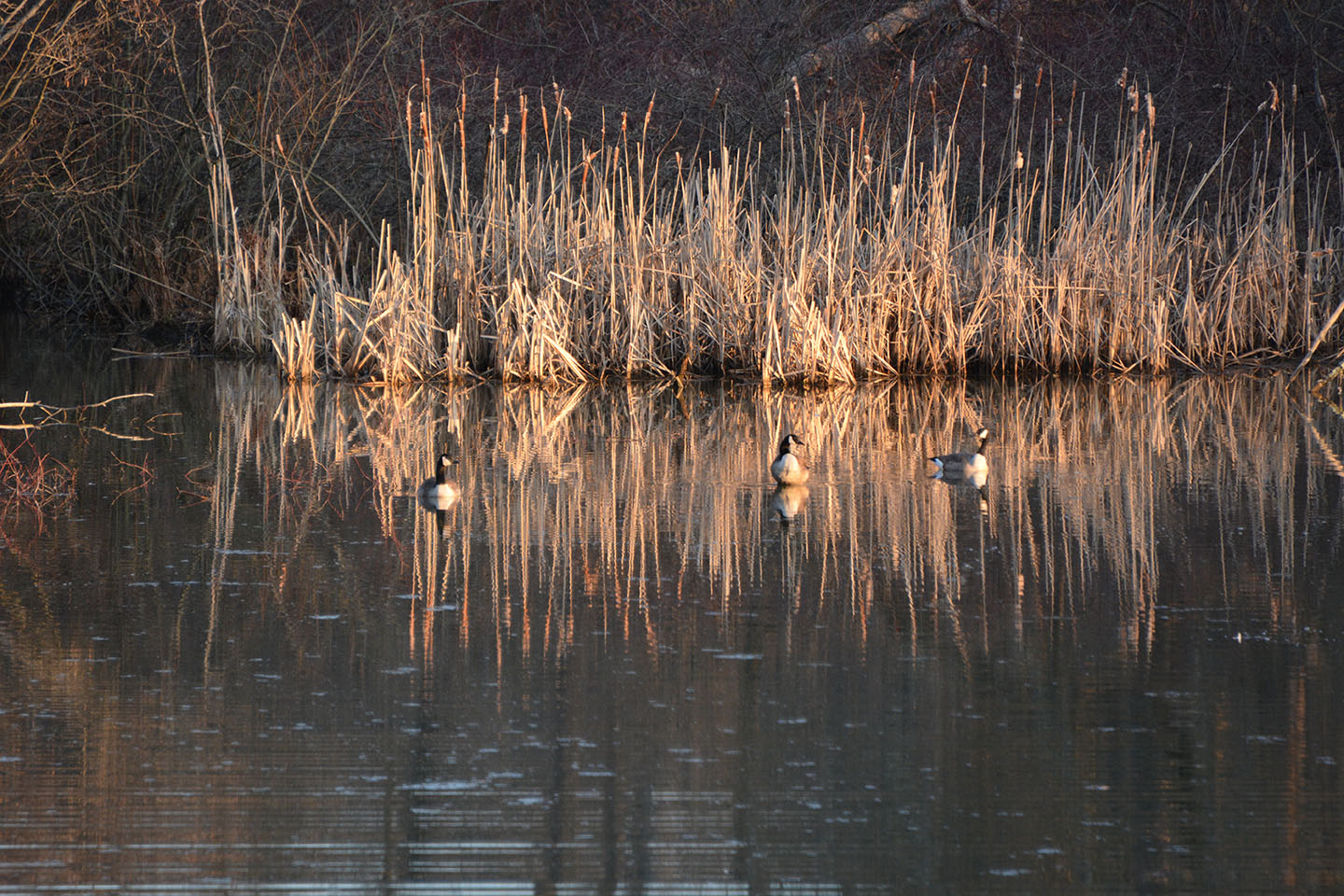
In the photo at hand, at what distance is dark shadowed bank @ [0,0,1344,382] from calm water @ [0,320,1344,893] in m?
3.19

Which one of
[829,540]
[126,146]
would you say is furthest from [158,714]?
[126,146]

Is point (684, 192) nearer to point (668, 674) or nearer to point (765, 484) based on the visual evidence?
point (765, 484)

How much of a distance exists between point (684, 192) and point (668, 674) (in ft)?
24.2

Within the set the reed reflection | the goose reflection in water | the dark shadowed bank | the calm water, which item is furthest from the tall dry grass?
the goose reflection in water

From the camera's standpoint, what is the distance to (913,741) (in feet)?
13.2

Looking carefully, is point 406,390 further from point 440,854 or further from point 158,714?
point 440,854

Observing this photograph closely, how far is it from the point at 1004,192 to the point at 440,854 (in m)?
13.9

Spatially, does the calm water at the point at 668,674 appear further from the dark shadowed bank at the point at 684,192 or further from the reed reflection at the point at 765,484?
the dark shadowed bank at the point at 684,192

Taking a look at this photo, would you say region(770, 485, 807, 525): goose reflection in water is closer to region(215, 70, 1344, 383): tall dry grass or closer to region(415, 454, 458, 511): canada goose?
region(415, 454, 458, 511): canada goose

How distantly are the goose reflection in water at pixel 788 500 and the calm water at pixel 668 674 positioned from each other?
0.20 ft

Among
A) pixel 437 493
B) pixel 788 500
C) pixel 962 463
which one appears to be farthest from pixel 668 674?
pixel 962 463

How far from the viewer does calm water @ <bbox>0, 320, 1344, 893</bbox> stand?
3404 millimetres

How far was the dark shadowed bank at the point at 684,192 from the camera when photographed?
11.6 m

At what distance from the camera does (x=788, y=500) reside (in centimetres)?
733
